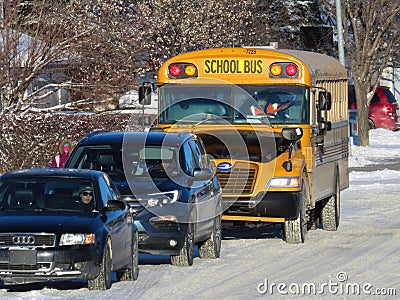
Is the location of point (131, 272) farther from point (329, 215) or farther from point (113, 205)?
point (329, 215)

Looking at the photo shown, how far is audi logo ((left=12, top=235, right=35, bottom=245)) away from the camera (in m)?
11.1

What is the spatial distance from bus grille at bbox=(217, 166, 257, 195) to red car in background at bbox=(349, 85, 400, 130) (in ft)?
102

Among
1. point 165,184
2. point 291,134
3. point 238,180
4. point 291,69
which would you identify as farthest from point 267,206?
point 165,184

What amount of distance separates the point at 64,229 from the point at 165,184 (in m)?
2.51

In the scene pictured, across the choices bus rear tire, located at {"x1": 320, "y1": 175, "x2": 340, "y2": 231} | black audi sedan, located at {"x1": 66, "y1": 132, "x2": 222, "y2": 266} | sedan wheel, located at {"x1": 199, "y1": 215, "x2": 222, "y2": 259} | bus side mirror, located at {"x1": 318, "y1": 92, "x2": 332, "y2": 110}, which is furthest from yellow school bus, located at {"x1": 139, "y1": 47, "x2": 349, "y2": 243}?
sedan wheel, located at {"x1": 199, "y1": 215, "x2": 222, "y2": 259}

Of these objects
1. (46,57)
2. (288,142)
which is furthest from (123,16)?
(288,142)

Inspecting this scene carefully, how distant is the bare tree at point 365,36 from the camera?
129 ft

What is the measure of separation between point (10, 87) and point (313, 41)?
27285 millimetres

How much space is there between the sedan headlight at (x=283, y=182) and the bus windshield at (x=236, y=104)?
127cm

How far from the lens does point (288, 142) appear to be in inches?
629

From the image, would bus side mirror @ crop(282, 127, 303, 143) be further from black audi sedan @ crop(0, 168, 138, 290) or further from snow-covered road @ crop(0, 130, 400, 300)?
black audi sedan @ crop(0, 168, 138, 290)

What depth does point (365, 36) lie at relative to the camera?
131 feet

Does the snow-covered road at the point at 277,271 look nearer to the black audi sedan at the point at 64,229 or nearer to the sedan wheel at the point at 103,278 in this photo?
the sedan wheel at the point at 103,278

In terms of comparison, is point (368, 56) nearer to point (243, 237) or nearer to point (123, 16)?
point (123, 16)
